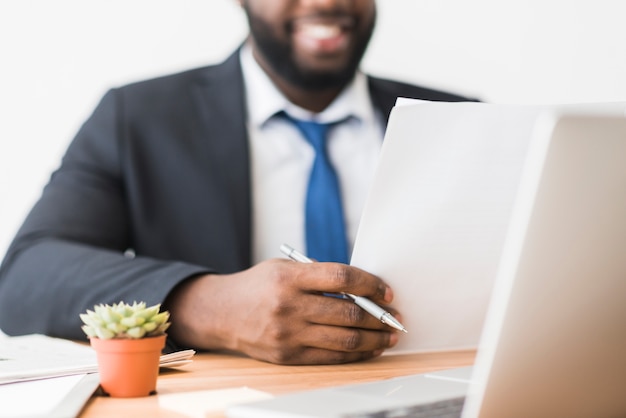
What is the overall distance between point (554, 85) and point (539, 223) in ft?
8.26

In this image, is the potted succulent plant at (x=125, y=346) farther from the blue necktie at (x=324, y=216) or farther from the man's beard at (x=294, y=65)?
the man's beard at (x=294, y=65)

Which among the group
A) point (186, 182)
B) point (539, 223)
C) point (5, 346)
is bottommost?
point (5, 346)

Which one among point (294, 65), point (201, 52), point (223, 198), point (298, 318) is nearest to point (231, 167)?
point (223, 198)

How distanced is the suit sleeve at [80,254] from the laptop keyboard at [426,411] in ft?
1.74

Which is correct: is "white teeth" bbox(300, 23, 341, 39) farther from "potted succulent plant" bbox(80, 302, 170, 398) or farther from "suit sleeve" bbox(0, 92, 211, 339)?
"potted succulent plant" bbox(80, 302, 170, 398)

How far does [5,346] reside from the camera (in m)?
1.08

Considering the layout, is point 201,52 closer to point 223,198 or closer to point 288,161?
point 288,161

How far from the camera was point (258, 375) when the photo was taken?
0.98m

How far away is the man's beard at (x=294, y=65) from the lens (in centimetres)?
200

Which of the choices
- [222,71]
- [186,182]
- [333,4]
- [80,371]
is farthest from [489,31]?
[80,371]

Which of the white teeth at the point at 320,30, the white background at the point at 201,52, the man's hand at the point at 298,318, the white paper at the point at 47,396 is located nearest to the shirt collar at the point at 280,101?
the white teeth at the point at 320,30

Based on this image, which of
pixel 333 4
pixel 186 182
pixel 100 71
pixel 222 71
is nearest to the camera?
pixel 186 182

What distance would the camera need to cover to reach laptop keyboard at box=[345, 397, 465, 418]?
0.62 m

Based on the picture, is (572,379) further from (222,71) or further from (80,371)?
(222,71)
